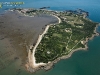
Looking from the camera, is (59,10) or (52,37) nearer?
(52,37)

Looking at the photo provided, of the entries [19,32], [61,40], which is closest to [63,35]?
[61,40]

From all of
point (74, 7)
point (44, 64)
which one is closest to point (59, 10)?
point (74, 7)

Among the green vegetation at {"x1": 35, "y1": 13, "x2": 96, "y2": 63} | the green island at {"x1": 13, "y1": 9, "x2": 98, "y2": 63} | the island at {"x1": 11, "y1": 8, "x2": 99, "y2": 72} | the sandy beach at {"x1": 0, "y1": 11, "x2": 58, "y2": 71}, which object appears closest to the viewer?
the island at {"x1": 11, "y1": 8, "x2": 99, "y2": 72}

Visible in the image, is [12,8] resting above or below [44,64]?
above

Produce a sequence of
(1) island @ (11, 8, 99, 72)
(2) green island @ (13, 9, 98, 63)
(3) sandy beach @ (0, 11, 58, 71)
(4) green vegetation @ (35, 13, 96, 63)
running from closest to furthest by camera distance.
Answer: (1) island @ (11, 8, 99, 72) < (4) green vegetation @ (35, 13, 96, 63) < (3) sandy beach @ (0, 11, 58, 71) < (2) green island @ (13, 9, 98, 63)

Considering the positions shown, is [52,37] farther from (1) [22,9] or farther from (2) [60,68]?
(1) [22,9]

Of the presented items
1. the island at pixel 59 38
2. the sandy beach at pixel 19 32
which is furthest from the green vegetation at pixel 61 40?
the sandy beach at pixel 19 32

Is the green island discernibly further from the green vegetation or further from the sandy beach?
the sandy beach

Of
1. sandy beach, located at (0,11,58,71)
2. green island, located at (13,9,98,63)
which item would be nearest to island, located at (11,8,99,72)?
green island, located at (13,9,98,63)

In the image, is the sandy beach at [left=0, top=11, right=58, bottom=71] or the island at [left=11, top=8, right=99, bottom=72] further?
the sandy beach at [left=0, top=11, right=58, bottom=71]
